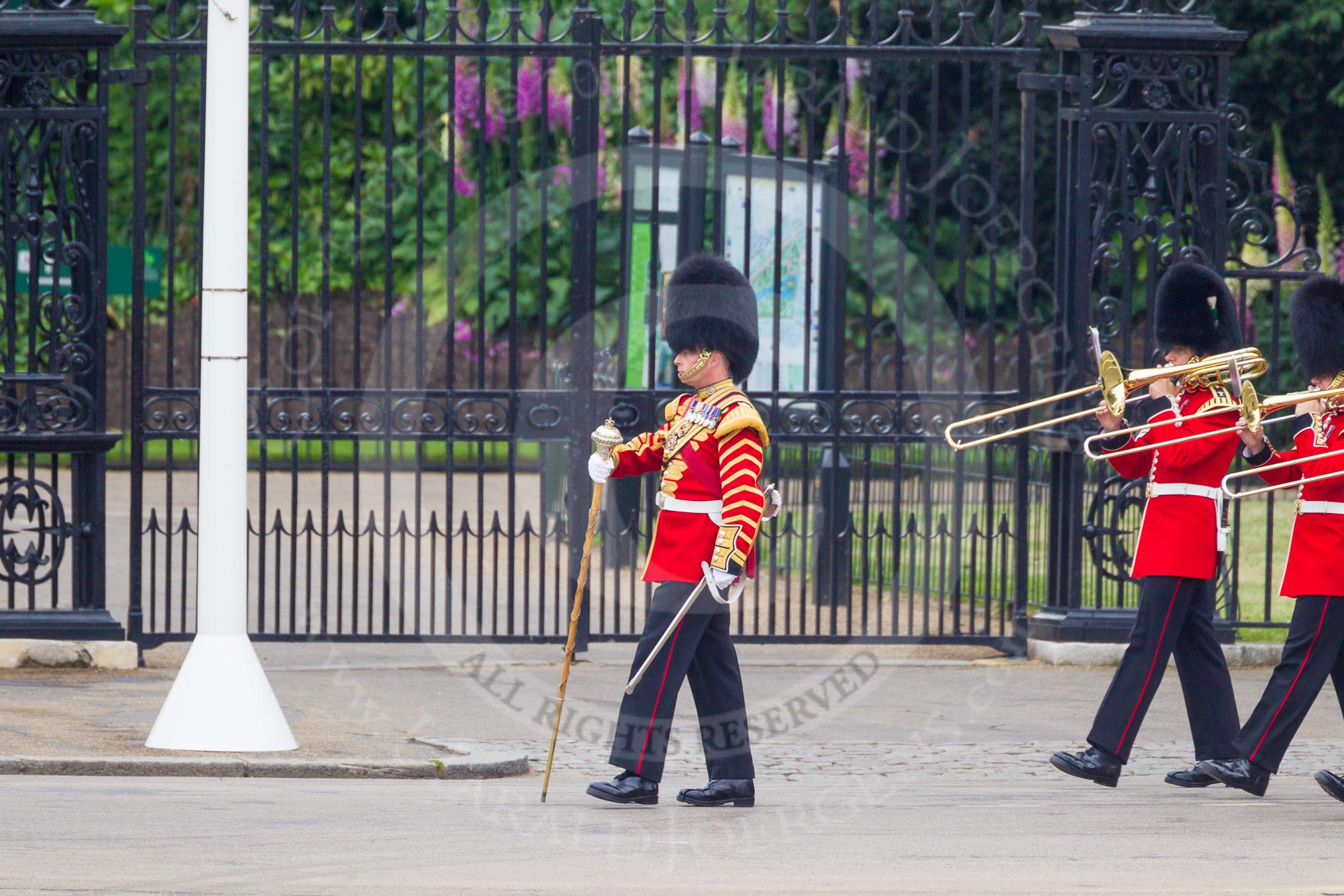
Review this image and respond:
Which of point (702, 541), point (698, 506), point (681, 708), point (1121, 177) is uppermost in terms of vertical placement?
point (1121, 177)

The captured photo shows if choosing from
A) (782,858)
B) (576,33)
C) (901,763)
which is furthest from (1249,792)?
(576,33)

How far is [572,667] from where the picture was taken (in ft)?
31.2

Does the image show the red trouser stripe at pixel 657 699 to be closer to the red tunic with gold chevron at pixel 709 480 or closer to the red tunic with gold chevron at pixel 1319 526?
the red tunic with gold chevron at pixel 709 480

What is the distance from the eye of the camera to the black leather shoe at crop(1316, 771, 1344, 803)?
22.0ft

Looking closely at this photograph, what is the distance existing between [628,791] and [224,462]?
6.99 ft

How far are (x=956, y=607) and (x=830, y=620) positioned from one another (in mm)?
660

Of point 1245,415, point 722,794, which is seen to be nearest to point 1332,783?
point 1245,415

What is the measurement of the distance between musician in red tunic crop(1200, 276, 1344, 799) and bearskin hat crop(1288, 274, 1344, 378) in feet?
0.14

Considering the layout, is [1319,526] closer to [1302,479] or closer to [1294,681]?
[1302,479]

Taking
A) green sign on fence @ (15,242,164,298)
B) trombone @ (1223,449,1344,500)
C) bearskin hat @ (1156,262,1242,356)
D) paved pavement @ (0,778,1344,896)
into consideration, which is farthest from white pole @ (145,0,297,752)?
green sign on fence @ (15,242,164,298)

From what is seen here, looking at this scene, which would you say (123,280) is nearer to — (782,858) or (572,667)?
(572,667)

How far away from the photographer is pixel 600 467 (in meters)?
6.66

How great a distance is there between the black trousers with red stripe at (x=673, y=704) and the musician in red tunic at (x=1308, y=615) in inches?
68.7

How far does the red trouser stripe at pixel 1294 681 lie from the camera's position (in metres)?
6.80
